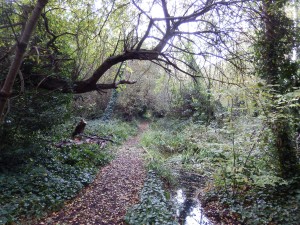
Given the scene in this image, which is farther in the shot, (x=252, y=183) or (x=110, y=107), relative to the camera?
(x=110, y=107)

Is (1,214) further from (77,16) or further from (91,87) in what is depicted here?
(77,16)

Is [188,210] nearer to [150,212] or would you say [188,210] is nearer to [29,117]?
[150,212]

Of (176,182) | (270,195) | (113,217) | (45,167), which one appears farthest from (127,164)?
(270,195)

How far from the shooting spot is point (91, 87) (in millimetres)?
6215

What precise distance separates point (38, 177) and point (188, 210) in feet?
12.2

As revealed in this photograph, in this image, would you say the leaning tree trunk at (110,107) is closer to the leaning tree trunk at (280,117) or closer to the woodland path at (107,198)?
the woodland path at (107,198)

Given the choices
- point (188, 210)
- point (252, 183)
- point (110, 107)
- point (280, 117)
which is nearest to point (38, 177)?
point (188, 210)

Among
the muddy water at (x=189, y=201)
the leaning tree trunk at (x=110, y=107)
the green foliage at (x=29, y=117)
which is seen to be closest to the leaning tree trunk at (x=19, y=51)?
the green foliage at (x=29, y=117)

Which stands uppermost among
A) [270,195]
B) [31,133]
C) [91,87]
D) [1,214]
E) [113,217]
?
[91,87]

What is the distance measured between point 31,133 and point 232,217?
18.0 feet

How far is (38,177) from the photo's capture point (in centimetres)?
538

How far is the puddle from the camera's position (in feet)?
17.4

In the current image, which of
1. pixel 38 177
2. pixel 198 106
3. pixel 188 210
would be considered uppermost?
pixel 198 106

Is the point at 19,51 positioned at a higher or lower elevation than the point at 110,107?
higher
